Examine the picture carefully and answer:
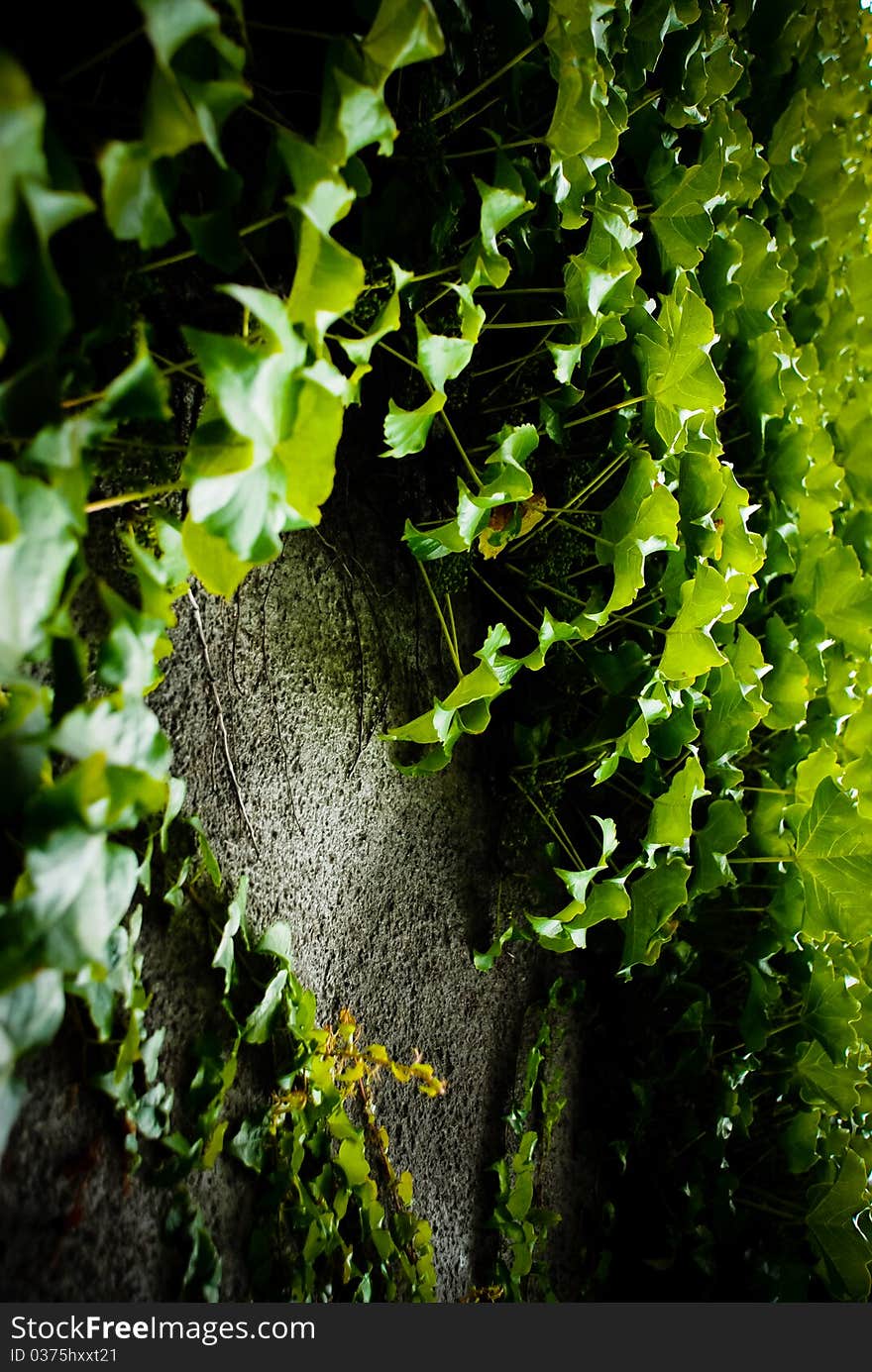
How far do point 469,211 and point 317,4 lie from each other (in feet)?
0.81

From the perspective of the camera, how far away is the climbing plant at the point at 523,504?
476mm

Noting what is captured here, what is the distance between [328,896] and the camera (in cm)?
89

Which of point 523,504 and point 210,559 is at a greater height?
point 210,559

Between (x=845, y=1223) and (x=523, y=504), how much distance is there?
1121mm

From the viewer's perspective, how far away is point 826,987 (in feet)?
4.00

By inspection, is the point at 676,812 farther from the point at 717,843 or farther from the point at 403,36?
the point at 403,36

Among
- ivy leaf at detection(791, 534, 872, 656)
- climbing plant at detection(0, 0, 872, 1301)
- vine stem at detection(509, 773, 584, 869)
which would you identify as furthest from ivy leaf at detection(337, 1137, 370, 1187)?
ivy leaf at detection(791, 534, 872, 656)

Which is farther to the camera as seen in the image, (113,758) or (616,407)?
(616,407)

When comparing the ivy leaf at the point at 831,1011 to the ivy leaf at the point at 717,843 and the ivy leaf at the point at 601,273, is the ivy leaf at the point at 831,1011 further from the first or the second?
the ivy leaf at the point at 601,273

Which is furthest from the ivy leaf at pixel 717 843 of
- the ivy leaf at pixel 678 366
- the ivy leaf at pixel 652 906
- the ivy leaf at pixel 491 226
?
the ivy leaf at pixel 491 226

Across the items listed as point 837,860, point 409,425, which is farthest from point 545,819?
point 409,425

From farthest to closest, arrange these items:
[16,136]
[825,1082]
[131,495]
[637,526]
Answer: [825,1082] → [637,526] → [131,495] → [16,136]

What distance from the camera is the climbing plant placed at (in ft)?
1.56

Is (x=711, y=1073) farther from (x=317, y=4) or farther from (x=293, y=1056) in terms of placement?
(x=317, y=4)
